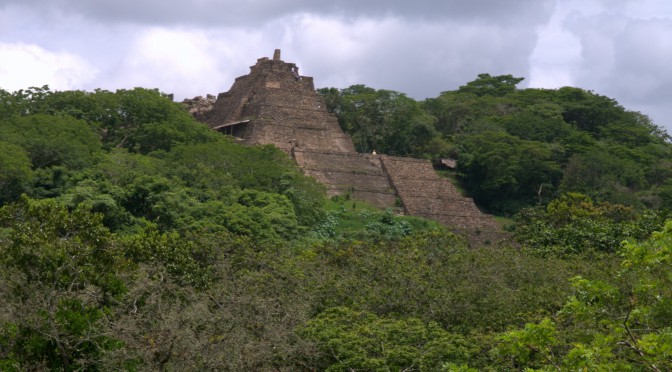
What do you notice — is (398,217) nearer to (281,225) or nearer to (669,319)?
(281,225)

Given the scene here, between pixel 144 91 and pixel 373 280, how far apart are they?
22.6 metres

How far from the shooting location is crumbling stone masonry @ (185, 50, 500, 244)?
149ft

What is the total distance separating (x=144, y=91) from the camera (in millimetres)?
46188

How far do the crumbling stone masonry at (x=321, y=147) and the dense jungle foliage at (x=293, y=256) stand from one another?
2.00 metres

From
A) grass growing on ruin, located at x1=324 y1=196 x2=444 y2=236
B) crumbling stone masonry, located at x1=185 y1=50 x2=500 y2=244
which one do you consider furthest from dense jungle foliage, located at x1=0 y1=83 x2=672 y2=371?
crumbling stone masonry, located at x1=185 y1=50 x2=500 y2=244

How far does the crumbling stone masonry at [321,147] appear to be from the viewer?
4534 cm

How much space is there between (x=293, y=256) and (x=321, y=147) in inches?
829

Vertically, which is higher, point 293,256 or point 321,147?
point 321,147

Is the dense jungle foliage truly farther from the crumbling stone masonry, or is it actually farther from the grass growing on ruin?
the crumbling stone masonry

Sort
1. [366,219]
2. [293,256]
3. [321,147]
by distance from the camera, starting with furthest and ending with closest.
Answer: [321,147], [366,219], [293,256]

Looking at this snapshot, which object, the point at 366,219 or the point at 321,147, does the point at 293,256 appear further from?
the point at 321,147

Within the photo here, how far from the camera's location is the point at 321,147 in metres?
49.3

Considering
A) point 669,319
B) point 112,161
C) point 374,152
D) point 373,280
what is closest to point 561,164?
point 374,152

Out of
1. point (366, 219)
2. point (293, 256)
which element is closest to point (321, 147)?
point (366, 219)
